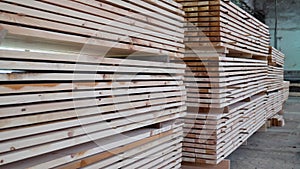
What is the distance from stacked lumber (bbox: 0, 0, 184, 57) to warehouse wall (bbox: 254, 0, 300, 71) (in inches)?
597

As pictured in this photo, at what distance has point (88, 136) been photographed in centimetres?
185

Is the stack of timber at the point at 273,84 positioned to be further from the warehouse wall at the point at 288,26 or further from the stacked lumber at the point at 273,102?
the warehouse wall at the point at 288,26

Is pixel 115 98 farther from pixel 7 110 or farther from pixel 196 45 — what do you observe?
pixel 196 45

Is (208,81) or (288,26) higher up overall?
(288,26)

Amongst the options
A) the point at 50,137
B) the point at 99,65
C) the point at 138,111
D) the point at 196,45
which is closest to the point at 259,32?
the point at 196,45

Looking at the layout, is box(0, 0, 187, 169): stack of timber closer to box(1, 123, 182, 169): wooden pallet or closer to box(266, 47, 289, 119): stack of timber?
box(1, 123, 182, 169): wooden pallet

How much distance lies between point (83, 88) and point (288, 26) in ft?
54.8

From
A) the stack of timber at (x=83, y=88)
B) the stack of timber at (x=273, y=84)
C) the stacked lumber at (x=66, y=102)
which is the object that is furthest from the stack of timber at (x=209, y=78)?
the stack of timber at (x=273, y=84)

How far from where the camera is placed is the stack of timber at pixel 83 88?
4.75 feet

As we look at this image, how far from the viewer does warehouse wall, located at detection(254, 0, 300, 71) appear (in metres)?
16.5

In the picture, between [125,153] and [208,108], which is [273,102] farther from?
[125,153]

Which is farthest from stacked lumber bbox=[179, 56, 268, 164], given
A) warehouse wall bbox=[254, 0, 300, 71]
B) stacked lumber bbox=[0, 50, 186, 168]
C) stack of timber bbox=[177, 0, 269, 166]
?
warehouse wall bbox=[254, 0, 300, 71]

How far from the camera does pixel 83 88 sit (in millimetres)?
1777

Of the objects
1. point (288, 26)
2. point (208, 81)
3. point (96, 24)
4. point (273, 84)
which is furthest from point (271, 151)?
point (288, 26)
